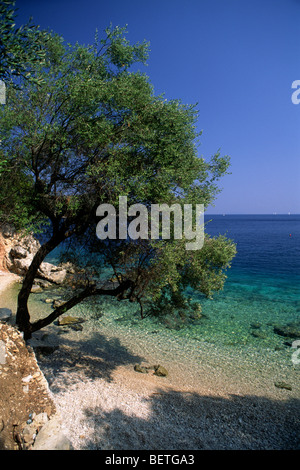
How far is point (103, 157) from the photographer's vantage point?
36.2 feet

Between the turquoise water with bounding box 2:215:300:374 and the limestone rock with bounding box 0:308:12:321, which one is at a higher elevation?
the limestone rock with bounding box 0:308:12:321

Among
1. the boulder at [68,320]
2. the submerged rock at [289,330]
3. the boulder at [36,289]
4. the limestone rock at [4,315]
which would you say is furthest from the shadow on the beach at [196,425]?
the boulder at [36,289]

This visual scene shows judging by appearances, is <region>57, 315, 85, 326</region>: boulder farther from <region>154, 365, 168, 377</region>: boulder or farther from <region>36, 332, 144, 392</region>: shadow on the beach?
<region>154, 365, 168, 377</region>: boulder

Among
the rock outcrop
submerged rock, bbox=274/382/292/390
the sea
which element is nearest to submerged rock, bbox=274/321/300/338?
the sea

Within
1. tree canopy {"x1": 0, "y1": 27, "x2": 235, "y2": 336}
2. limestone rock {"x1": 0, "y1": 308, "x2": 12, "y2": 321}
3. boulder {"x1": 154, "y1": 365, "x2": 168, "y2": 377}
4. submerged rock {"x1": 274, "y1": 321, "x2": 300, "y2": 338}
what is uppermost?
tree canopy {"x1": 0, "y1": 27, "x2": 235, "y2": 336}

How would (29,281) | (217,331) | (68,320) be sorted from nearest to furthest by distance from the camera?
(29,281) → (217,331) → (68,320)

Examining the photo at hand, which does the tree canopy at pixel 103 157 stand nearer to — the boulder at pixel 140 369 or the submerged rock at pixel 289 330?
the boulder at pixel 140 369

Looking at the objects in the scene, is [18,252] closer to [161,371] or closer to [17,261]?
[17,261]

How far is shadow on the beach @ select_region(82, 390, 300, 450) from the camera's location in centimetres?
877

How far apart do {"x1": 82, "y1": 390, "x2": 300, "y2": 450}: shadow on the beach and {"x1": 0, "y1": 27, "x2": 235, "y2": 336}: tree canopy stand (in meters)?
4.85

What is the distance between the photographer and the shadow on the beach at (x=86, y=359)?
42.6ft

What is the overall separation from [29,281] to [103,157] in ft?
Answer: 23.6

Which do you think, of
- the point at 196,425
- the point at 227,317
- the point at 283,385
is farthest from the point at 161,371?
the point at 227,317
